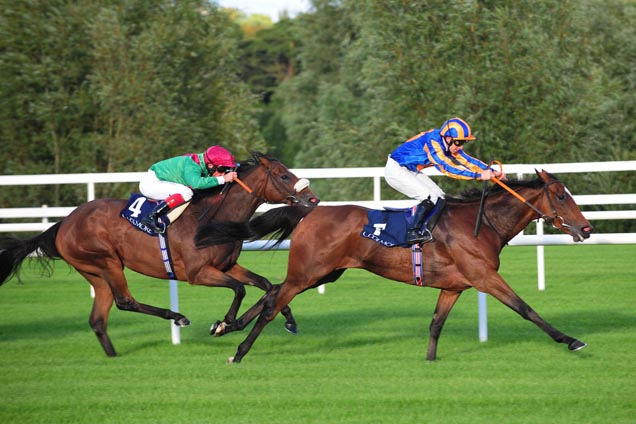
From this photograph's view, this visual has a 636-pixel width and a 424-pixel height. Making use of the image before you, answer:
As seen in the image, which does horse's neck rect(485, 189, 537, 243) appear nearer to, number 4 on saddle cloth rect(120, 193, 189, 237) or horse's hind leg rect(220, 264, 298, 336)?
horse's hind leg rect(220, 264, 298, 336)

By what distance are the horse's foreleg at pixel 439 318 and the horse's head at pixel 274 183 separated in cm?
131

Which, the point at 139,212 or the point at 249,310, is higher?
the point at 139,212

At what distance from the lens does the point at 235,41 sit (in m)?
24.4

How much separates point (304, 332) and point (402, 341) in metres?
1.03

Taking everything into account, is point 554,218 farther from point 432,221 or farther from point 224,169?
point 224,169

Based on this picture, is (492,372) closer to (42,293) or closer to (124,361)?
(124,361)

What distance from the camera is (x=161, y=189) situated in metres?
8.12

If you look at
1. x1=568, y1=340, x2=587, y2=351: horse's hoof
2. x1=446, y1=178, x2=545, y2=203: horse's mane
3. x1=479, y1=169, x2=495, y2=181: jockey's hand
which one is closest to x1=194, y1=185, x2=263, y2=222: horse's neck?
x1=446, y1=178, x2=545, y2=203: horse's mane

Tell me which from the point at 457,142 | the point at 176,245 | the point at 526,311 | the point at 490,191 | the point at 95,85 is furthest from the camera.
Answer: the point at 95,85

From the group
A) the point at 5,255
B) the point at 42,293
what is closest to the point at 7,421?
the point at 5,255

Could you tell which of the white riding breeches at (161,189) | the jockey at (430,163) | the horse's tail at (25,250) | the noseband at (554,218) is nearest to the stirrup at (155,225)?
the white riding breeches at (161,189)

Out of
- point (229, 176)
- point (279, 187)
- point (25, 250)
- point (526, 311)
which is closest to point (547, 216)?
point (526, 311)

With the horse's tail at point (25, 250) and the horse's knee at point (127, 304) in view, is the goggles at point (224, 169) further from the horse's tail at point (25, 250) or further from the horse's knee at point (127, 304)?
the horse's tail at point (25, 250)

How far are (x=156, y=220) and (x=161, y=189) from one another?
0.97 ft
